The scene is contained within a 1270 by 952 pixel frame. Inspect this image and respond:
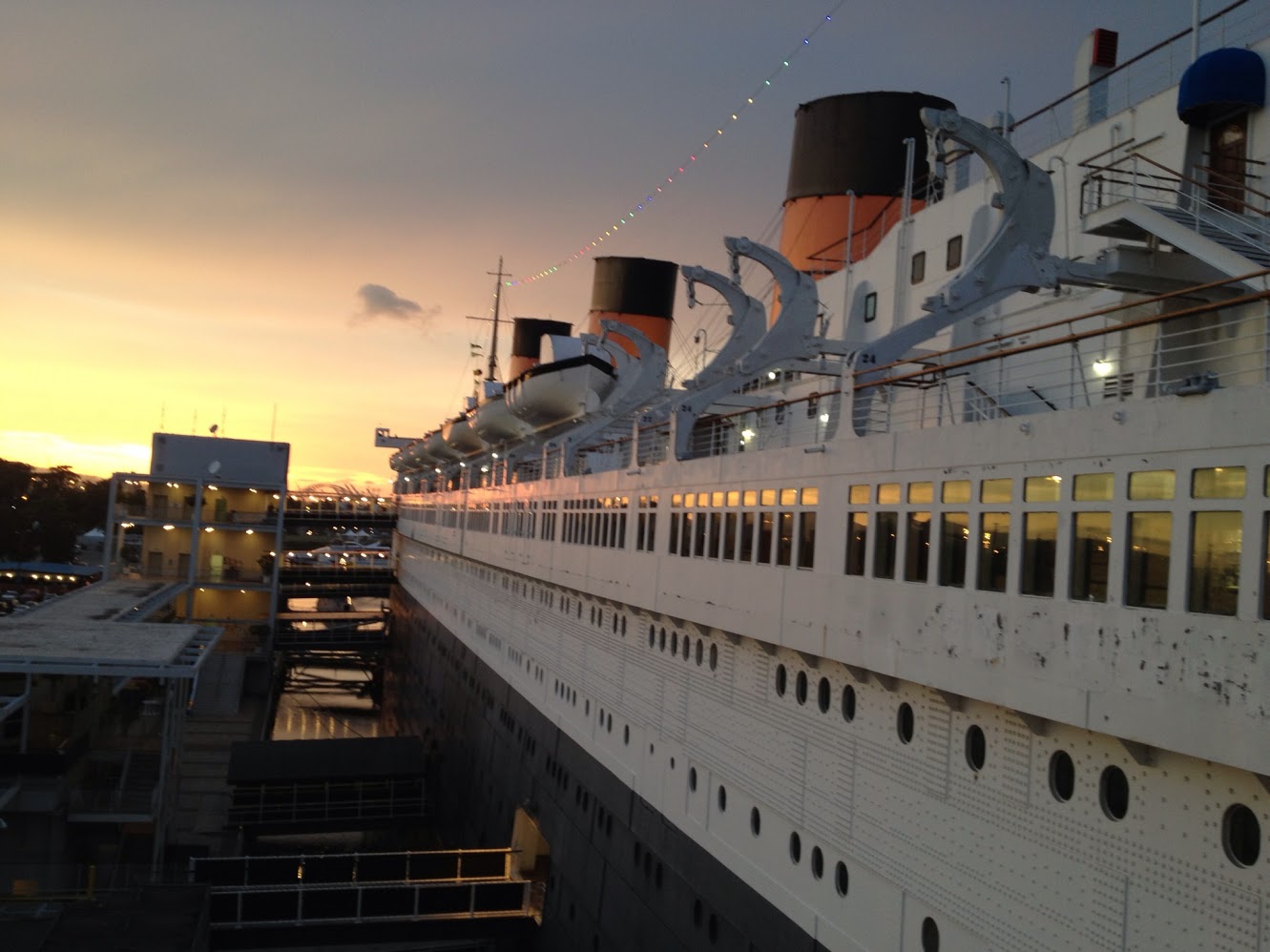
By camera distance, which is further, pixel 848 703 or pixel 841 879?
pixel 848 703

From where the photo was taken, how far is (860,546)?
10.4 m

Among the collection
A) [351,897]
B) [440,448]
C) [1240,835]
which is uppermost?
[440,448]

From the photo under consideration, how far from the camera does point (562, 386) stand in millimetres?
31688

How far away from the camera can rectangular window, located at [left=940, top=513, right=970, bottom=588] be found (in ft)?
29.1

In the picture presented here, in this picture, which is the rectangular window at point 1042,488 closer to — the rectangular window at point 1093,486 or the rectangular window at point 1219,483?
the rectangular window at point 1093,486

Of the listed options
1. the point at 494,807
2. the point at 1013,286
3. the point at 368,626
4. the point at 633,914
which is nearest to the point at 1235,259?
the point at 1013,286

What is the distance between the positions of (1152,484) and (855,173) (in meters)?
19.3

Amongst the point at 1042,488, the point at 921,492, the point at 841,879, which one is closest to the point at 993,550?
the point at 1042,488

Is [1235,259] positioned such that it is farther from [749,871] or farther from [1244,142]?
[749,871]

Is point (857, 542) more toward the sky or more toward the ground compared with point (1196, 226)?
more toward the ground

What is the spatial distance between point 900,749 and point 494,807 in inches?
738

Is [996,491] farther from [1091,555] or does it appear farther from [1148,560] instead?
[1148,560]

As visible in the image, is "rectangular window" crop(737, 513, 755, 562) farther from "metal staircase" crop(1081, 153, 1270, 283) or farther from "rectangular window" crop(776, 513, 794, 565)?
"metal staircase" crop(1081, 153, 1270, 283)

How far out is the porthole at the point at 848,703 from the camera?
10727 mm
